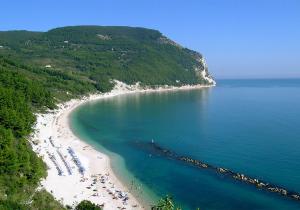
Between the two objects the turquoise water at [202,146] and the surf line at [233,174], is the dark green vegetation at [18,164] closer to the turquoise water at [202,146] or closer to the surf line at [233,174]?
the turquoise water at [202,146]

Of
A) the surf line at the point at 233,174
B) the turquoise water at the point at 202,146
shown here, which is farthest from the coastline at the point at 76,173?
the surf line at the point at 233,174

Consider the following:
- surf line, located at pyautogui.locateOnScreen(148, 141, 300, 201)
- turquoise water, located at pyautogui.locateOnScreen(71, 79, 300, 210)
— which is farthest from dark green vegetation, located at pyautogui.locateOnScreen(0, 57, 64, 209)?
surf line, located at pyautogui.locateOnScreen(148, 141, 300, 201)

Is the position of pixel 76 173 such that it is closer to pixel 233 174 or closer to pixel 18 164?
pixel 18 164

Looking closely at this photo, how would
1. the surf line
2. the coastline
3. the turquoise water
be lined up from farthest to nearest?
the turquoise water → the surf line → the coastline

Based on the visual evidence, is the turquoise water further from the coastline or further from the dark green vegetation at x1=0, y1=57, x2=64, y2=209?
the dark green vegetation at x1=0, y1=57, x2=64, y2=209

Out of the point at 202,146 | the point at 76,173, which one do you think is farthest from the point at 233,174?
the point at 76,173

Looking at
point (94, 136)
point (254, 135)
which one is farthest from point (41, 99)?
point (254, 135)
